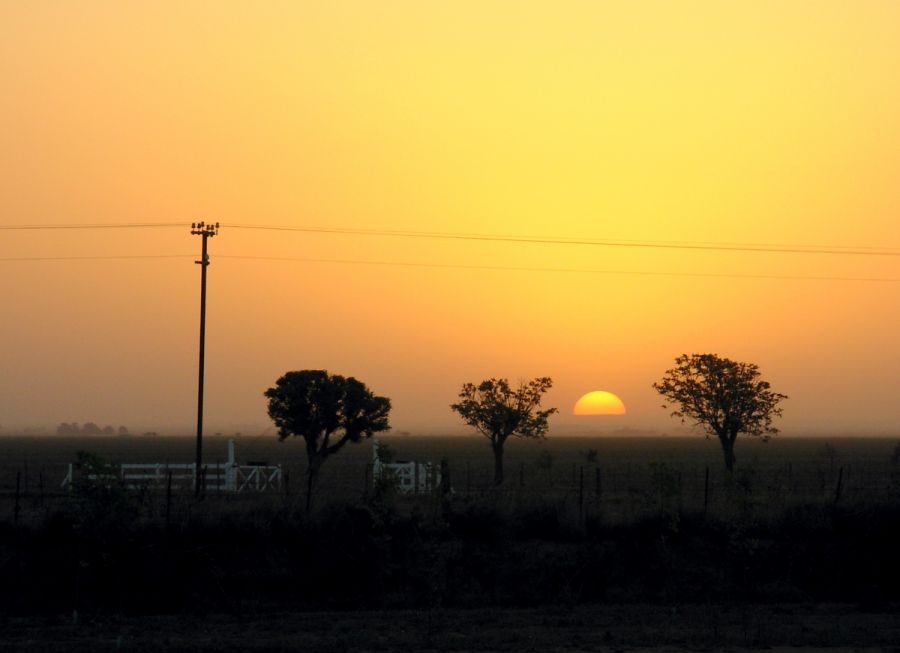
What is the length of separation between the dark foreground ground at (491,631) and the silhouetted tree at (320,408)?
25760 millimetres

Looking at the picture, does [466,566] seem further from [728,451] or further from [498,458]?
[728,451]

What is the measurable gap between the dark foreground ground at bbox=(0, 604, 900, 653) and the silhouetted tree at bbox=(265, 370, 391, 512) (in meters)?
25.8

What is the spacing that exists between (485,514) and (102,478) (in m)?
9.99

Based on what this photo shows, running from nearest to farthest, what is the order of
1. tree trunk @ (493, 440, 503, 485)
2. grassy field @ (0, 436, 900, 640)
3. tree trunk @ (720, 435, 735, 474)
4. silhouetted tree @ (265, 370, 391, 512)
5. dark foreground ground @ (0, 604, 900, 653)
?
dark foreground ground @ (0, 604, 900, 653) < grassy field @ (0, 436, 900, 640) < silhouetted tree @ (265, 370, 391, 512) < tree trunk @ (493, 440, 503, 485) < tree trunk @ (720, 435, 735, 474)

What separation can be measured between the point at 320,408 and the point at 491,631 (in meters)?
29.2

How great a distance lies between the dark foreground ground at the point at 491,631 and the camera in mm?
19703

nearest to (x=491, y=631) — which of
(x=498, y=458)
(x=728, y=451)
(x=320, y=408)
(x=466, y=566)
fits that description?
(x=466, y=566)

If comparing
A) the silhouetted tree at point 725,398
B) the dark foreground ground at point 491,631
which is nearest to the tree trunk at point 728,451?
the silhouetted tree at point 725,398

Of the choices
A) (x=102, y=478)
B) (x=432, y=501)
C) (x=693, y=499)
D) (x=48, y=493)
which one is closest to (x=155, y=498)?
(x=102, y=478)

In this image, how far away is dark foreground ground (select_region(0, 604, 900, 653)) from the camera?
776 inches

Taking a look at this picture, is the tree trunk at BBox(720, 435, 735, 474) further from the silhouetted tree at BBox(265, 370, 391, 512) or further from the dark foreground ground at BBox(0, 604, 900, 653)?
the dark foreground ground at BBox(0, 604, 900, 653)

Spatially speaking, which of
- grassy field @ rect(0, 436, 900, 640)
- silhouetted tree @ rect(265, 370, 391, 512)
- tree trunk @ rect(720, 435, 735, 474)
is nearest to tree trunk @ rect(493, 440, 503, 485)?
silhouetted tree @ rect(265, 370, 391, 512)

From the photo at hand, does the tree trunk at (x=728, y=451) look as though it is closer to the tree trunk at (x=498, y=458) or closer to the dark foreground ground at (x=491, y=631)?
the tree trunk at (x=498, y=458)

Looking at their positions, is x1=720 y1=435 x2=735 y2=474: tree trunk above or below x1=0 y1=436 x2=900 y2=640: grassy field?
above
